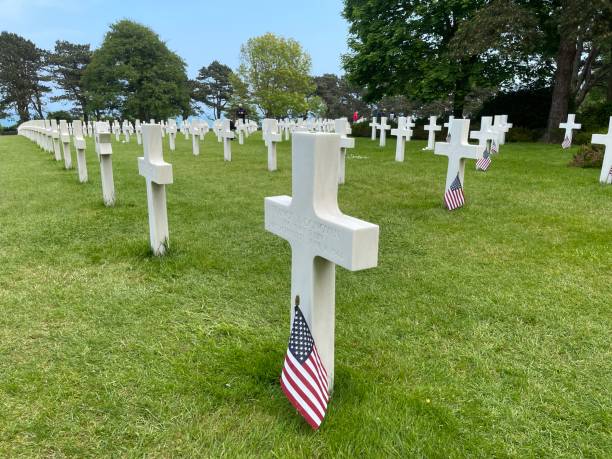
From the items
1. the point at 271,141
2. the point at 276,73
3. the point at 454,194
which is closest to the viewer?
the point at 454,194

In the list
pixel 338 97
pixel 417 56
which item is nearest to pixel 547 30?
pixel 417 56

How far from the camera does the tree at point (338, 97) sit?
5725 centimetres

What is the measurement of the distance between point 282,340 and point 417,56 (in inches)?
818

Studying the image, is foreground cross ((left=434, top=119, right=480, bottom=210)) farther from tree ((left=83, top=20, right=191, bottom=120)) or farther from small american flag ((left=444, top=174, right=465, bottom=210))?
tree ((left=83, top=20, right=191, bottom=120))

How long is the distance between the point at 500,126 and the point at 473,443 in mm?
14997

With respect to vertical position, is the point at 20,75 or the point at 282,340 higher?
the point at 20,75

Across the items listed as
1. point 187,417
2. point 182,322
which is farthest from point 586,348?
point 182,322

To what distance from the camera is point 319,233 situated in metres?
1.86

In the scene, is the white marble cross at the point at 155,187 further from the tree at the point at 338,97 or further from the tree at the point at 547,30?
the tree at the point at 338,97

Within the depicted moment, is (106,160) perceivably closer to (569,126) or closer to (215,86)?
(569,126)

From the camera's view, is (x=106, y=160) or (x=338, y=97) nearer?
(x=106, y=160)

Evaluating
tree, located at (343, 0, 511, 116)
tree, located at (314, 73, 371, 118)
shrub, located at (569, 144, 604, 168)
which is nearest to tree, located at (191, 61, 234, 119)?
tree, located at (314, 73, 371, 118)

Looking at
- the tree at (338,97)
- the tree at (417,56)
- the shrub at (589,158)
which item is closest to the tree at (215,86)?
the tree at (338,97)

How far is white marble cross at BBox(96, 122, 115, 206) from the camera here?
5668mm
